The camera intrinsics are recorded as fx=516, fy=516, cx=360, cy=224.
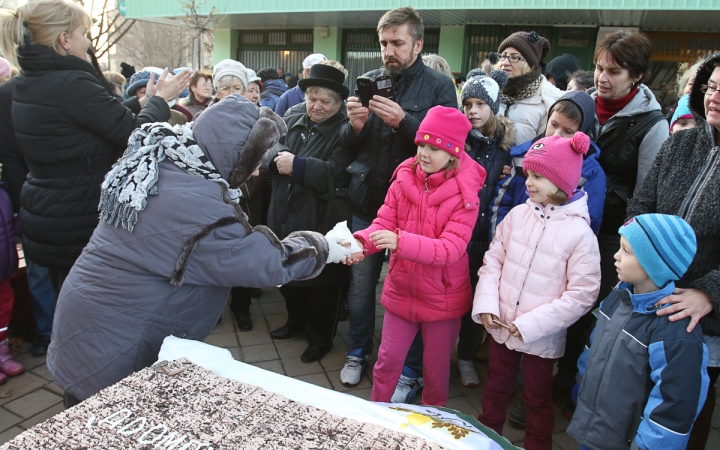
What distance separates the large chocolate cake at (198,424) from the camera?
134 centimetres

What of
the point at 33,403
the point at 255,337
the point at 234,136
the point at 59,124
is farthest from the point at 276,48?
the point at 234,136

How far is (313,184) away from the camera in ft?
11.2

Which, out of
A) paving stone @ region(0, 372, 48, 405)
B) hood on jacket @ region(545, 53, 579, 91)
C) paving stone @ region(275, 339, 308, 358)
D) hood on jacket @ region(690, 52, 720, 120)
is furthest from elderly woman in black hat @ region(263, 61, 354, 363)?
hood on jacket @ region(545, 53, 579, 91)

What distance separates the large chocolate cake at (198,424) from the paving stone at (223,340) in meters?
2.36

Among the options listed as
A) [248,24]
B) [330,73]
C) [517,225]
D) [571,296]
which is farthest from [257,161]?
[248,24]

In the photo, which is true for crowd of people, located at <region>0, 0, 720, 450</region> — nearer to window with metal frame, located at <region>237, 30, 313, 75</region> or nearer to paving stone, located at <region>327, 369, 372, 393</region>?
paving stone, located at <region>327, 369, 372, 393</region>

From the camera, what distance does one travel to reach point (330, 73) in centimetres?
354

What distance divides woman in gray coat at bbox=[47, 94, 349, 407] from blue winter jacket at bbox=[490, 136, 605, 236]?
61.8 inches

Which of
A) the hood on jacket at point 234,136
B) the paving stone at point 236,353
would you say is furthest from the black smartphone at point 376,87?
the paving stone at point 236,353

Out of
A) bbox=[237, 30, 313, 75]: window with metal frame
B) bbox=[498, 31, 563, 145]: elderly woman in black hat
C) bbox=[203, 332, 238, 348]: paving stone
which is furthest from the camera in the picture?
bbox=[237, 30, 313, 75]: window with metal frame

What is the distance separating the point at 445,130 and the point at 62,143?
2.13 m

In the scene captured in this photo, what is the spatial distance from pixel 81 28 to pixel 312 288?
7.09 feet

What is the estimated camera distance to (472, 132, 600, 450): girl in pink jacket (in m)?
2.39

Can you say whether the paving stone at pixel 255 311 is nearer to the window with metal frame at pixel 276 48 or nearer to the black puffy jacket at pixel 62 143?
the black puffy jacket at pixel 62 143
